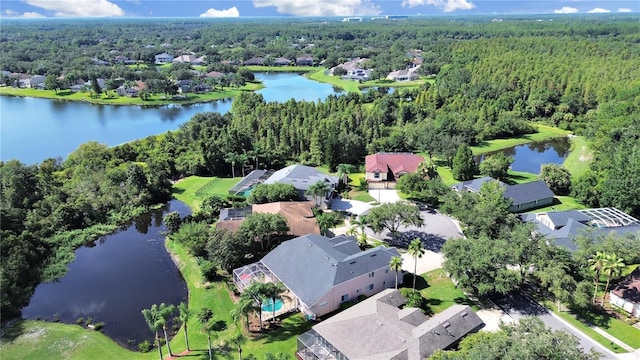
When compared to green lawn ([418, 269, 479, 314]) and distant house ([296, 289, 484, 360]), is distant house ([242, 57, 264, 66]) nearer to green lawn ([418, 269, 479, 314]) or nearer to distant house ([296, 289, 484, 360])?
green lawn ([418, 269, 479, 314])

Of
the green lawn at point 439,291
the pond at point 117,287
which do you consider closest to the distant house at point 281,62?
the pond at point 117,287

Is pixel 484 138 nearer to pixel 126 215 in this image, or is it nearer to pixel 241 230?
pixel 241 230

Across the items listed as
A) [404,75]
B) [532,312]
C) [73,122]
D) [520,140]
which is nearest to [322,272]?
[532,312]

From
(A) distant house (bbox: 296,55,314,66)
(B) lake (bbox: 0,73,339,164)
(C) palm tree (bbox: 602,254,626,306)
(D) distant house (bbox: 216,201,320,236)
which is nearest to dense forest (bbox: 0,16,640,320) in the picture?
(D) distant house (bbox: 216,201,320,236)

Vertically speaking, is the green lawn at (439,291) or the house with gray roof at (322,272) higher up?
the house with gray roof at (322,272)

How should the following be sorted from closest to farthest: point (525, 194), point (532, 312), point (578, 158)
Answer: point (532, 312) → point (525, 194) → point (578, 158)

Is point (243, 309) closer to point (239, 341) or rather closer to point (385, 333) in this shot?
point (239, 341)

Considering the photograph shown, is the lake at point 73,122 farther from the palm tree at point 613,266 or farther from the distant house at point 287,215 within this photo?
the palm tree at point 613,266
